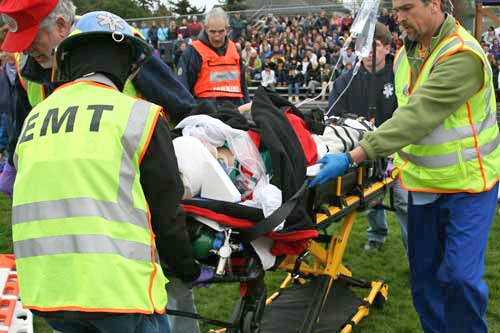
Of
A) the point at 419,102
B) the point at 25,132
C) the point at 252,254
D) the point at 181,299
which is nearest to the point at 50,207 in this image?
the point at 25,132

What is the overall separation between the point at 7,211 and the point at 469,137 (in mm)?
6261

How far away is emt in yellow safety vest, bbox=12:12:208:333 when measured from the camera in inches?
76.7

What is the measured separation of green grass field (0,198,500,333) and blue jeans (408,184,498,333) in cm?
105

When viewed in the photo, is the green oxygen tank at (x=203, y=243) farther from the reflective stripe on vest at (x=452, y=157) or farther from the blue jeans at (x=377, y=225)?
the blue jeans at (x=377, y=225)

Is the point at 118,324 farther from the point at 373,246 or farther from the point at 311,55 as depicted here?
the point at 311,55

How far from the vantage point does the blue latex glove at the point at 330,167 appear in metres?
3.11

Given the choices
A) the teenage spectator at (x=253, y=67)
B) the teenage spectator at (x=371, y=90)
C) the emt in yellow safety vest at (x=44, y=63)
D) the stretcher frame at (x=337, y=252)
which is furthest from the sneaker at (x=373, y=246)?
the teenage spectator at (x=253, y=67)

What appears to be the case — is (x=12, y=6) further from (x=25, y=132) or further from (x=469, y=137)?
(x=469, y=137)

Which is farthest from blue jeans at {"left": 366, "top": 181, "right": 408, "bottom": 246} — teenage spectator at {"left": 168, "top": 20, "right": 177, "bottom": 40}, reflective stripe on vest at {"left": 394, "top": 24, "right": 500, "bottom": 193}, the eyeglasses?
teenage spectator at {"left": 168, "top": 20, "right": 177, "bottom": 40}

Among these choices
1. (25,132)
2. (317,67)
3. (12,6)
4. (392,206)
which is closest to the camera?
(25,132)

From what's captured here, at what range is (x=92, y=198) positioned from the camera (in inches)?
76.8

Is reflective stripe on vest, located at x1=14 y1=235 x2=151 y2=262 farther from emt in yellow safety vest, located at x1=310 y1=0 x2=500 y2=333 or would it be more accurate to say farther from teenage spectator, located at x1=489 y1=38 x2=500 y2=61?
teenage spectator, located at x1=489 y1=38 x2=500 y2=61

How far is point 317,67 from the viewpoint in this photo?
2077 centimetres

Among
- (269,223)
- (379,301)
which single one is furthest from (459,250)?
(379,301)
